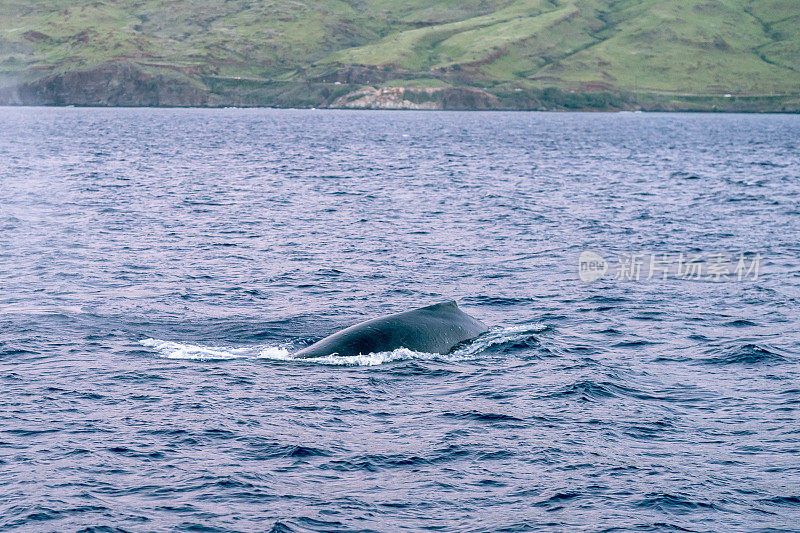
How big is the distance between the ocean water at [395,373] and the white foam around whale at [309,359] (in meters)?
0.09

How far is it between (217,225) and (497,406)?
104 feet

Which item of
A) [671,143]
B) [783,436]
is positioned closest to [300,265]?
[783,436]

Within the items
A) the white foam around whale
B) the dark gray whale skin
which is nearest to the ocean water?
the white foam around whale

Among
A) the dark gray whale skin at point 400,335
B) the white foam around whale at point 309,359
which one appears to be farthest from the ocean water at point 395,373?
the dark gray whale skin at point 400,335

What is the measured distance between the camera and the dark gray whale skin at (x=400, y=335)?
2423 centimetres

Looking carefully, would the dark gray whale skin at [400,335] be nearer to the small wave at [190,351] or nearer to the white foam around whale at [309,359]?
the white foam around whale at [309,359]

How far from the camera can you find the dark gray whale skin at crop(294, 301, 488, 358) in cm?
2423

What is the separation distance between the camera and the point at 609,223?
171 feet

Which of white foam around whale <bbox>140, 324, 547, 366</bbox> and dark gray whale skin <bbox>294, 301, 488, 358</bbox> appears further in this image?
dark gray whale skin <bbox>294, 301, 488, 358</bbox>

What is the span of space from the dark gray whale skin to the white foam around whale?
0.22 metres

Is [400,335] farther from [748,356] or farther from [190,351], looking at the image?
[748,356]

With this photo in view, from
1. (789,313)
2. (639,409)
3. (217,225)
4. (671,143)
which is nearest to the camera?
(639,409)

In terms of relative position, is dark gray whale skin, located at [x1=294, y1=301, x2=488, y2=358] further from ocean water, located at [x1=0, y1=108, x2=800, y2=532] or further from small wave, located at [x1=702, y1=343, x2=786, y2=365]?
small wave, located at [x1=702, y1=343, x2=786, y2=365]

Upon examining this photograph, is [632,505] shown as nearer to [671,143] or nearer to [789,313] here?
[789,313]
